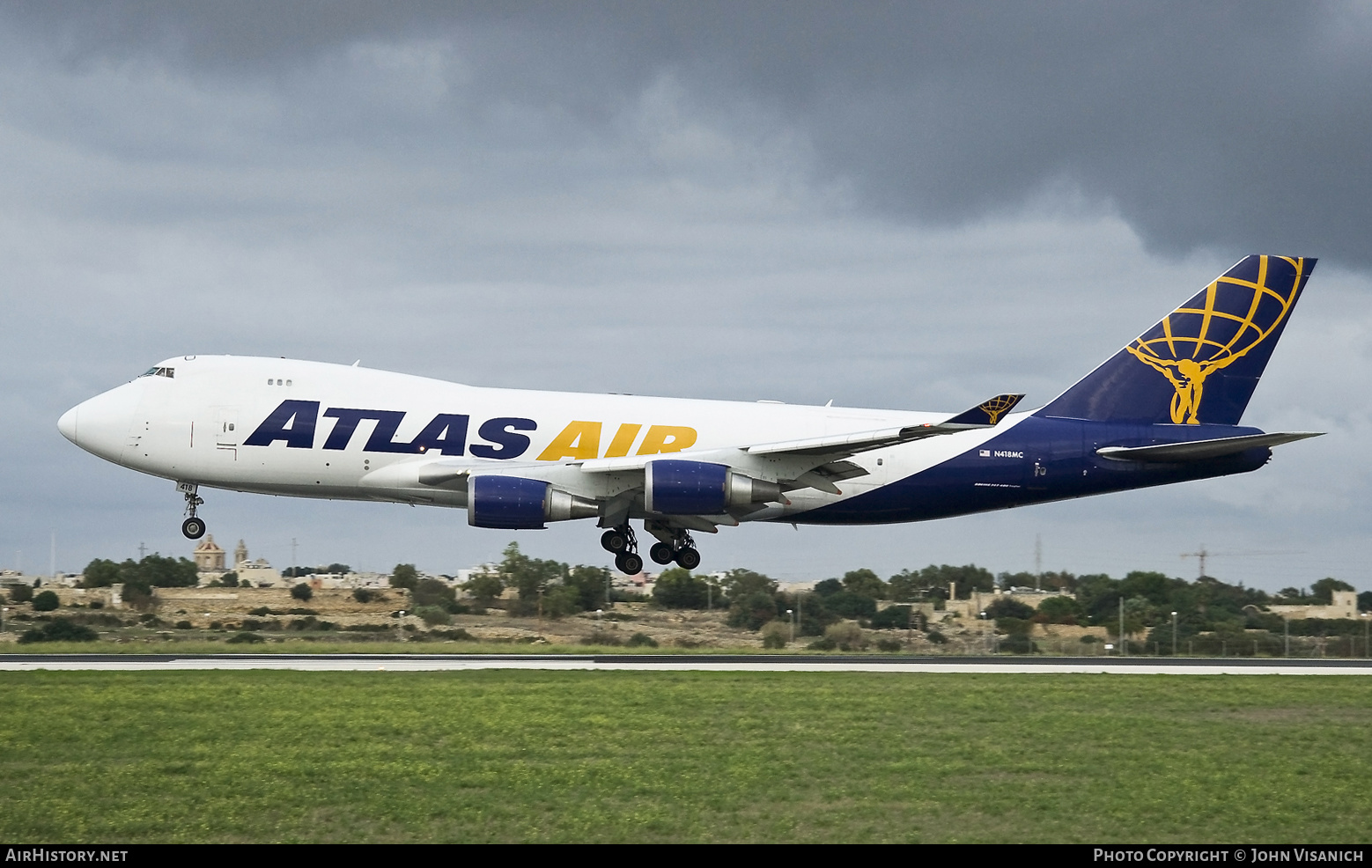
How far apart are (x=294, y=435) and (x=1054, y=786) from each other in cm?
2318

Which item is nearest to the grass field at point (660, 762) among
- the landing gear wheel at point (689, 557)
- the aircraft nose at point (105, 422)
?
the aircraft nose at point (105, 422)

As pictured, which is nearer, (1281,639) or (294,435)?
(294,435)

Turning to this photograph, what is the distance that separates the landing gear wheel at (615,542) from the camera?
37.7m

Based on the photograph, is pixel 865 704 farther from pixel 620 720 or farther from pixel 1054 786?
pixel 1054 786

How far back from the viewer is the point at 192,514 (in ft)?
120

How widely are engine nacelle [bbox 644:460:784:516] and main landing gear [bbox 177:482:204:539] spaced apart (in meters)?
12.2

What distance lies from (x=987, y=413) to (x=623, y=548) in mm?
11638

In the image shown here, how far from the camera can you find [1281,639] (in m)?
54.4

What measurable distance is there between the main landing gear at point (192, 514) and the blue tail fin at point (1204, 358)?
2353cm

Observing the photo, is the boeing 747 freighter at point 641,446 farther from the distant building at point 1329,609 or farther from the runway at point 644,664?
the distant building at point 1329,609

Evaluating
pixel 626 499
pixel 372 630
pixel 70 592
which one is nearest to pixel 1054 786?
pixel 626 499

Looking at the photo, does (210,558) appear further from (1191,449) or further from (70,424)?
(1191,449)

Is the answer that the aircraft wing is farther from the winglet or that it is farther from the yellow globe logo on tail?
the yellow globe logo on tail

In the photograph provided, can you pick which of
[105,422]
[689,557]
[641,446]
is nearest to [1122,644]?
[689,557]
